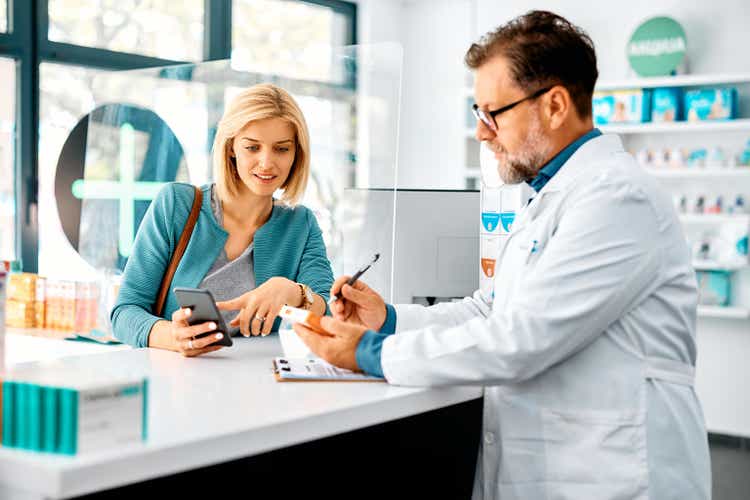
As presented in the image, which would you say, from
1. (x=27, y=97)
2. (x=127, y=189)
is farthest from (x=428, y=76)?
(x=127, y=189)

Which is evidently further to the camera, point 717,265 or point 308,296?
point 717,265

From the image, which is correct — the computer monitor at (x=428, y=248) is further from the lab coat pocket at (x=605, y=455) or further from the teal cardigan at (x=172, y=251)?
the lab coat pocket at (x=605, y=455)

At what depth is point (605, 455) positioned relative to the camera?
63.4 inches

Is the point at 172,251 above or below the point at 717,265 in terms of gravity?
above

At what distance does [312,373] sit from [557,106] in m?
0.73

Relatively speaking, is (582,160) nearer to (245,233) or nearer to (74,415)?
(245,233)

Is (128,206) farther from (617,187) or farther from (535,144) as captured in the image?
(617,187)

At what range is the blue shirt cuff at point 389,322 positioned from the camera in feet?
6.70

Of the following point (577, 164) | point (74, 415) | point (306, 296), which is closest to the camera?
point (74, 415)

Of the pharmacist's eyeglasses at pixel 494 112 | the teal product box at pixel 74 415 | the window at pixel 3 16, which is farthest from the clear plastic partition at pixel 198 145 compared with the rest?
the teal product box at pixel 74 415

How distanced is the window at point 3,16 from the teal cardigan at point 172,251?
9.65 feet

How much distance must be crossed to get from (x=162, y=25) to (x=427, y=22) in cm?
231

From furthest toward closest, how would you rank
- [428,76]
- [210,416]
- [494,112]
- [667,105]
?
1. [428,76]
2. [667,105]
3. [494,112]
4. [210,416]

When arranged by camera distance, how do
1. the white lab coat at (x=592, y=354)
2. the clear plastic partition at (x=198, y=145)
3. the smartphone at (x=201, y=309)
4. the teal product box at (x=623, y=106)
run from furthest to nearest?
the teal product box at (x=623, y=106)
the clear plastic partition at (x=198, y=145)
the smartphone at (x=201, y=309)
the white lab coat at (x=592, y=354)
